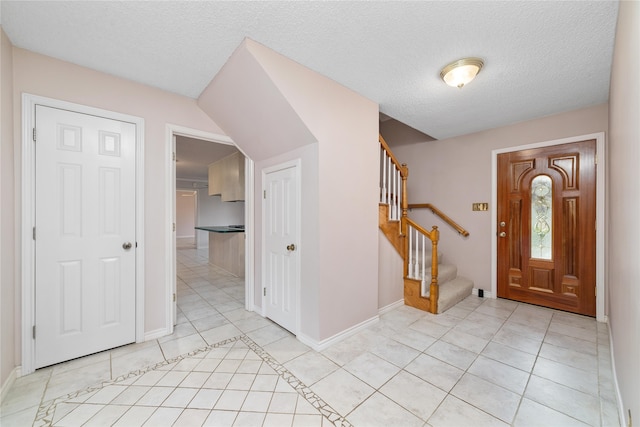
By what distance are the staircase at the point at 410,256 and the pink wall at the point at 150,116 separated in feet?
7.68

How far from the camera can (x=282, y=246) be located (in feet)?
8.99

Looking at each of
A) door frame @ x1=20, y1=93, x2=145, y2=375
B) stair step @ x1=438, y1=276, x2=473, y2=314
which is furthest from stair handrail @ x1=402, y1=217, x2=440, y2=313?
door frame @ x1=20, y1=93, x2=145, y2=375

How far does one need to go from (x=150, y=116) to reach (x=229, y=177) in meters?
3.10

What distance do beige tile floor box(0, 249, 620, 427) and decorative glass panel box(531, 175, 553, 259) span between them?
35.9 inches

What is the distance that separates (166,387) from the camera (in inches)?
70.4

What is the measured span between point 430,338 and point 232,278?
12.2ft

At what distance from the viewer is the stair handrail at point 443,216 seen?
3.94 metres

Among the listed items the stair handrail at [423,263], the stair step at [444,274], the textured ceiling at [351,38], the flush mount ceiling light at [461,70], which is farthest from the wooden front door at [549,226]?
the flush mount ceiling light at [461,70]

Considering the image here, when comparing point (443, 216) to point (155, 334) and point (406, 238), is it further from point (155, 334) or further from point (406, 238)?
point (155, 334)

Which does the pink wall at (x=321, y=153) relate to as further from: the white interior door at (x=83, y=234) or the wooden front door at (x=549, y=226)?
the wooden front door at (x=549, y=226)

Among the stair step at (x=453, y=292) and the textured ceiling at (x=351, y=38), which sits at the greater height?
the textured ceiling at (x=351, y=38)

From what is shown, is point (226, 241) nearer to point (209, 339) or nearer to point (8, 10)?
point (209, 339)

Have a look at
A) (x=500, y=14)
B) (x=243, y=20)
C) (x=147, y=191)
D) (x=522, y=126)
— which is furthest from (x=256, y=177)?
(x=522, y=126)

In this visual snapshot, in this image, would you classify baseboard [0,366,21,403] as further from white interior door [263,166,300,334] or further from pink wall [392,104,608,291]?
pink wall [392,104,608,291]
